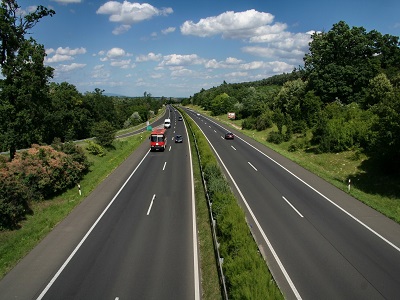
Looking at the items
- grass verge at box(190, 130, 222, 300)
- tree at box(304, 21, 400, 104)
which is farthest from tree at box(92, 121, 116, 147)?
tree at box(304, 21, 400, 104)

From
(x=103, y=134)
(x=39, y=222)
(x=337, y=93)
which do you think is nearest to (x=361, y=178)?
(x=39, y=222)

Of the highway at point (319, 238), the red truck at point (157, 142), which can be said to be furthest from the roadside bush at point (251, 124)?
the highway at point (319, 238)

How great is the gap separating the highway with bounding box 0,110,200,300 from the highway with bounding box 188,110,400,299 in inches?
151

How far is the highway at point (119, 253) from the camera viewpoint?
11.9 metres

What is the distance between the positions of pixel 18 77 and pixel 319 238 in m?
26.1

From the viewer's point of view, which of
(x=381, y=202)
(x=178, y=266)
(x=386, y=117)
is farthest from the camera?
(x=386, y=117)

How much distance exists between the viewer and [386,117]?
23.4 metres

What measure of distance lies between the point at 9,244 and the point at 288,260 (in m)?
14.3

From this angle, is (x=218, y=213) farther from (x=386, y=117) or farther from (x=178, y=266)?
(x=386, y=117)

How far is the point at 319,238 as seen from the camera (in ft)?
51.0

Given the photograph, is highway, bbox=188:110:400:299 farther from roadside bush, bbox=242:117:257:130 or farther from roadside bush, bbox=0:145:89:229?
roadside bush, bbox=242:117:257:130

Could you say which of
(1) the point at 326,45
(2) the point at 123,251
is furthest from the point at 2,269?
(1) the point at 326,45

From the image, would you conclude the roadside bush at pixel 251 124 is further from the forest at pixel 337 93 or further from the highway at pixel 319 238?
the highway at pixel 319 238

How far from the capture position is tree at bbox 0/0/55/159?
2553 centimetres
